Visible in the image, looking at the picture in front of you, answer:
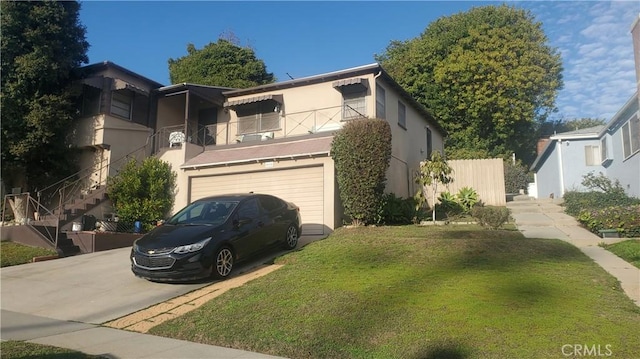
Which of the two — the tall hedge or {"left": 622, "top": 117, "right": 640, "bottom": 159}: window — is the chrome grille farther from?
{"left": 622, "top": 117, "right": 640, "bottom": 159}: window

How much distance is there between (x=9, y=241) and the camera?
13930 millimetres

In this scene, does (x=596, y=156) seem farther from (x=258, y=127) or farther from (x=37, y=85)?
(x=37, y=85)

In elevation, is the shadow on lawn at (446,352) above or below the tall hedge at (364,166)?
below

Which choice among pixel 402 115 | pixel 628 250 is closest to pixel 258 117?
pixel 402 115

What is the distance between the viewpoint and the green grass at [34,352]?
5004 millimetres

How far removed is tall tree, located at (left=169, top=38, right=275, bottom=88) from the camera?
1160 inches

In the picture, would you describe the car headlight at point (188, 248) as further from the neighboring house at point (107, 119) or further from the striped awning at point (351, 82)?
the neighboring house at point (107, 119)


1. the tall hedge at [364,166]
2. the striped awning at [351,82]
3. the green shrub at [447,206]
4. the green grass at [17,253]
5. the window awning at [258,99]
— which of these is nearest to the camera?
the green grass at [17,253]

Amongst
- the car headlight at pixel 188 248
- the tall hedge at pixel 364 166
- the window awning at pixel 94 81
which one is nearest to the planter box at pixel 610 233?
the tall hedge at pixel 364 166

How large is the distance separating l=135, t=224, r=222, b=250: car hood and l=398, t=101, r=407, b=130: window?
37.6 ft

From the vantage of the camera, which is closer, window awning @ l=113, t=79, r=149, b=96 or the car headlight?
the car headlight

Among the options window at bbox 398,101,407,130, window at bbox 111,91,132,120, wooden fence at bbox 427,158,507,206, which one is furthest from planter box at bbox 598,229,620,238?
window at bbox 111,91,132,120

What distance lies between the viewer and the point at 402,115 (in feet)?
62.6

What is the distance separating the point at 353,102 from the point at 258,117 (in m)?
4.33
